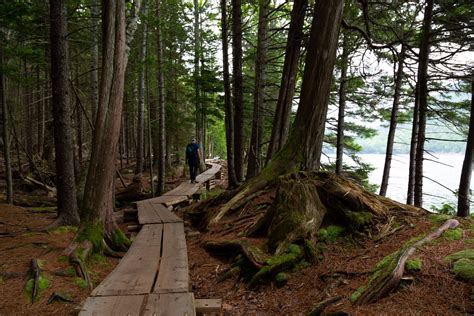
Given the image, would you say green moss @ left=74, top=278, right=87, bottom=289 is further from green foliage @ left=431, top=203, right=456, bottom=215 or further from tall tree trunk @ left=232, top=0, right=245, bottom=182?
tall tree trunk @ left=232, top=0, right=245, bottom=182

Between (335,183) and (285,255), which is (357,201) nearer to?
(335,183)

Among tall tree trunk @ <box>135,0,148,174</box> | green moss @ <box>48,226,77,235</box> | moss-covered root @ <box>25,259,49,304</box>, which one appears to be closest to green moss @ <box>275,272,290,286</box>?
moss-covered root @ <box>25,259,49,304</box>

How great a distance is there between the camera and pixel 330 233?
487 centimetres

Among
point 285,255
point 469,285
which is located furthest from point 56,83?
point 469,285

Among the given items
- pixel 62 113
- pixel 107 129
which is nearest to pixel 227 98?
pixel 62 113

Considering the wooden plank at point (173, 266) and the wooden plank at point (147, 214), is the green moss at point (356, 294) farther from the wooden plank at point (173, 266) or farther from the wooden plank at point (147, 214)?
the wooden plank at point (147, 214)

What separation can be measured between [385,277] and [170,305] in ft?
7.19

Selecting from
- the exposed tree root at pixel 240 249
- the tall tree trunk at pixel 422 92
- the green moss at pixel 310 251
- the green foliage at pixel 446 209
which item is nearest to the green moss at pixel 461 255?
the green moss at pixel 310 251

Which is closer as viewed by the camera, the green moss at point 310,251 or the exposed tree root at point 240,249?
the green moss at point 310,251

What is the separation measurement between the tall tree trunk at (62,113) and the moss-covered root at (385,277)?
727 cm

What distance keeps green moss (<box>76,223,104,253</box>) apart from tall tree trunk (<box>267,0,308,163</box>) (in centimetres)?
465

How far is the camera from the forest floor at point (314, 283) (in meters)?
2.92

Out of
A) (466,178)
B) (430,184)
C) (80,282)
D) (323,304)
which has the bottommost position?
(430,184)

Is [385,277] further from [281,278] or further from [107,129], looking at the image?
[107,129]
